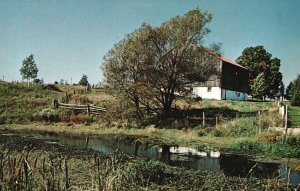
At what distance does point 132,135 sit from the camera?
106ft

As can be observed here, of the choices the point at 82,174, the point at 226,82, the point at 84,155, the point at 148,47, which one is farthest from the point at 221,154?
the point at 226,82

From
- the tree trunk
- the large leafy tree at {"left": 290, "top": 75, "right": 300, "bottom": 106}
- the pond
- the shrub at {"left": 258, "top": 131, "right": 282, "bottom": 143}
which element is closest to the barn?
the large leafy tree at {"left": 290, "top": 75, "right": 300, "bottom": 106}

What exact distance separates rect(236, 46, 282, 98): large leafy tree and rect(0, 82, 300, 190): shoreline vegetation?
28.5 metres

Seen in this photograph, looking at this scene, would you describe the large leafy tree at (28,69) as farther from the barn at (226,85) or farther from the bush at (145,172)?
the bush at (145,172)

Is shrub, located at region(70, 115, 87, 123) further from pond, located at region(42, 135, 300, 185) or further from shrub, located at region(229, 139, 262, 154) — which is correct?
shrub, located at region(229, 139, 262, 154)

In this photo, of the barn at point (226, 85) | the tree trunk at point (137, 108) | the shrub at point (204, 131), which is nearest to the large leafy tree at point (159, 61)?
the tree trunk at point (137, 108)

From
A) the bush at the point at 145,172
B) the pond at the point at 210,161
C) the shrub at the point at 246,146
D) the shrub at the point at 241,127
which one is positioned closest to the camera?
the bush at the point at 145,172

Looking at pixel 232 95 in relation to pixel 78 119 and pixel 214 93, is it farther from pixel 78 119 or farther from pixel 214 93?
pixel 78 119

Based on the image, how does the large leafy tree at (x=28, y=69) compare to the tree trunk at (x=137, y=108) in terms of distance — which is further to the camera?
the large leafy tree at (x=28, y=69)

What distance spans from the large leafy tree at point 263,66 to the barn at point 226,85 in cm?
900

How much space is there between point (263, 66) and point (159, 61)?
1781 inches

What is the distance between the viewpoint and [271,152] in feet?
73.2

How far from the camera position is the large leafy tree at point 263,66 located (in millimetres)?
77000

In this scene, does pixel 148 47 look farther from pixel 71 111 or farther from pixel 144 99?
pixel 71 111
